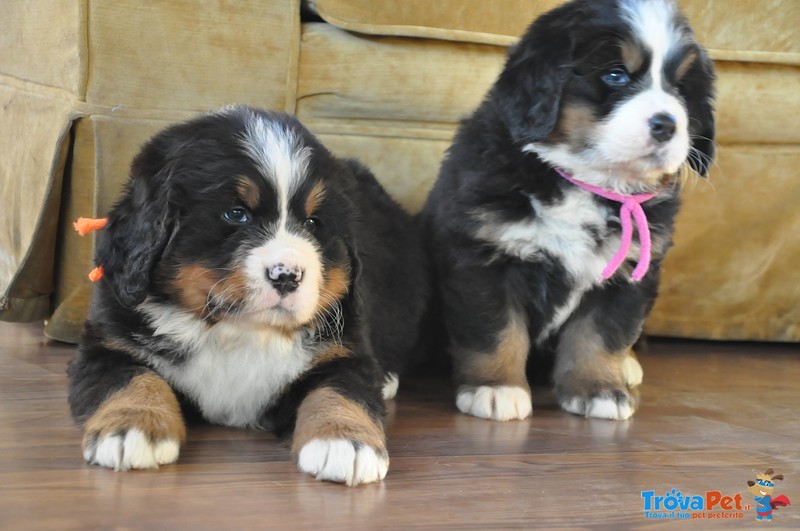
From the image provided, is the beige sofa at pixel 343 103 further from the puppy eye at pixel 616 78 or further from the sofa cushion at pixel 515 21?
the puppy eye at pixel 616 78

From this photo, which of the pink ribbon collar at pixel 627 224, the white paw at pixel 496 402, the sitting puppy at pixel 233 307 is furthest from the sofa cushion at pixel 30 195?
the pink ribbon collar at pixel 627 224

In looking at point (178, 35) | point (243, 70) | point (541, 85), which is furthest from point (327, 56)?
point (541, 85)

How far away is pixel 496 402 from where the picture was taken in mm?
2713

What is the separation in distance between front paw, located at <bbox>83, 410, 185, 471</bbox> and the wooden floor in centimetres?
3

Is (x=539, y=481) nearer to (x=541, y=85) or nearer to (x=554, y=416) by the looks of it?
(x=554, y=416)

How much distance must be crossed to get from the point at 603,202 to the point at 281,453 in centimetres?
114

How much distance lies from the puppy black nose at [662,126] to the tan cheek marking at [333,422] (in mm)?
1002

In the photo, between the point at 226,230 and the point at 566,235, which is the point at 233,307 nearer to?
the point at 226,230

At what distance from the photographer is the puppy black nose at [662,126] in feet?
8.18

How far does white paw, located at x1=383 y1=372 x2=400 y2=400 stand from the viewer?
9.39 ft

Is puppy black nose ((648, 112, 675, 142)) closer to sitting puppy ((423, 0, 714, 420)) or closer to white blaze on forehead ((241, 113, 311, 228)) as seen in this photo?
sitting puppy ((423, 0, 714, 420))

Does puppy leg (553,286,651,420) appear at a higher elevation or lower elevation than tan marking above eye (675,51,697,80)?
lower
